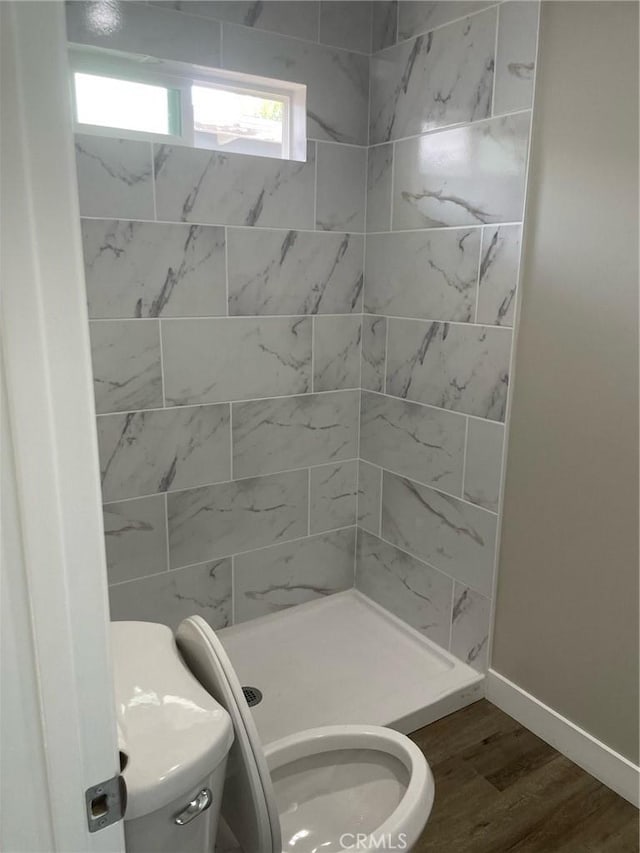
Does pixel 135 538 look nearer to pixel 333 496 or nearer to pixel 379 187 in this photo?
pixel 333 496

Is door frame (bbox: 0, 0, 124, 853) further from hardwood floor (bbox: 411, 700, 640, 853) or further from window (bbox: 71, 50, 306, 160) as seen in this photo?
window (bbox: 71, 50, 306, 160)

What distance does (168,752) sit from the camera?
3.24 feet

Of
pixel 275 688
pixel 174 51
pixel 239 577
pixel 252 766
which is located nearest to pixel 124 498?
pixel 239 577

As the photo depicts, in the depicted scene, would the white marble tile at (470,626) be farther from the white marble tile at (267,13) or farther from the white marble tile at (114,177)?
the white marble tile at (267,13)

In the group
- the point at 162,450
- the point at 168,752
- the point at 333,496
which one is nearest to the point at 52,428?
the point at 168,752

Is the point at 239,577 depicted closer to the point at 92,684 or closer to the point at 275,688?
the point at 275,688

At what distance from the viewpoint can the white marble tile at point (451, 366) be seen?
200 cm

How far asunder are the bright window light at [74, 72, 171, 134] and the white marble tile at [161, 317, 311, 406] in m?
0.65

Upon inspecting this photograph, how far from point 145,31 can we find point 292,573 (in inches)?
76.7

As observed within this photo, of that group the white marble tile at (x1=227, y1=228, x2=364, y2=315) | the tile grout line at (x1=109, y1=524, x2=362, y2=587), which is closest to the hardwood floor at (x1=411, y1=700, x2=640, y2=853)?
the tile grout line at (x1=109, y1=524, x2=362, y2=587)

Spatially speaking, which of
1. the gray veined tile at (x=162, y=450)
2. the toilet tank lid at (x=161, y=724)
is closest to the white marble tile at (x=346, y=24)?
the gray veined tile at (x=162, y=450)

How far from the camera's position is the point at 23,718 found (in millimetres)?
550

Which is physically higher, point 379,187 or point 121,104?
point 121,104

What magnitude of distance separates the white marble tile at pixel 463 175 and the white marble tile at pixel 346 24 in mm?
411
